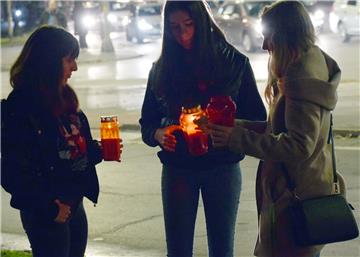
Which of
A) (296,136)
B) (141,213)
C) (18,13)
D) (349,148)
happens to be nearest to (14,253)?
(141,213)

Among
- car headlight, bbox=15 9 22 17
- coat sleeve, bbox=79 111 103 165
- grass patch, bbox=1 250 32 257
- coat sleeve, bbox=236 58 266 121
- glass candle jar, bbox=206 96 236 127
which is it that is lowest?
car headlight, bbox=15 9 22 17

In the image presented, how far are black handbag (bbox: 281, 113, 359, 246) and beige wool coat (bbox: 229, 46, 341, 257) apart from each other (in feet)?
0.11

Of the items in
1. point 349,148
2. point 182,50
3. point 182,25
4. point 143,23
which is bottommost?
point 143,23

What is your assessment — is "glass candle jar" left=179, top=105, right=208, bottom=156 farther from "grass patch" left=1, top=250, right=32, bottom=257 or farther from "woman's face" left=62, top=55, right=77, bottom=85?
"grass patch" left=1, top=250, right=32, bottom=257

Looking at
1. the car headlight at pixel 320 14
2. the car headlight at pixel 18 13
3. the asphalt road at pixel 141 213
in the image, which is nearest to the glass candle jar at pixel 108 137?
the asphalt road at pixel 141 213

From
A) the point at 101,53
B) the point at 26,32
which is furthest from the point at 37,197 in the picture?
the point at 26,32

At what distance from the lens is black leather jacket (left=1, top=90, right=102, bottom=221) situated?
4.21 m

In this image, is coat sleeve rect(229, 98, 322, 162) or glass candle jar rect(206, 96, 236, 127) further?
glass candle jar rect(206, 96, 236, 127)

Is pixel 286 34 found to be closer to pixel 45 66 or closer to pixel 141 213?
pixel 45 66

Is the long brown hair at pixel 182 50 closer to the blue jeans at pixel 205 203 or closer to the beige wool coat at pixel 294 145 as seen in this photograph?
the blue jeans at pixel 205 203

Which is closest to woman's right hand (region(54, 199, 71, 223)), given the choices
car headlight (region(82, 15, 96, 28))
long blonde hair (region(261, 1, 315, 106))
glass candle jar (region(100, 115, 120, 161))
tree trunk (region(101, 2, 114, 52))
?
glass candle jar (region(100, 115, 120, 161))

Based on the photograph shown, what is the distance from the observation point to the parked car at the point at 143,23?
36.4m

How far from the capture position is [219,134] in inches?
163

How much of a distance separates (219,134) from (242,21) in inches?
1018
